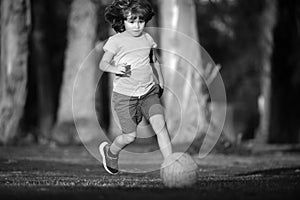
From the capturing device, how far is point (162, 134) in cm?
946

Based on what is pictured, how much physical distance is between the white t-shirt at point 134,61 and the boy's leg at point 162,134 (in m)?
0.40

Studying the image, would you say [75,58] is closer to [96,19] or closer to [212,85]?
[96,19]

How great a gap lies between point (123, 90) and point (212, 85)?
1048cm

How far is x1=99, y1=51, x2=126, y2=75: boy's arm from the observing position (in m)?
9.30

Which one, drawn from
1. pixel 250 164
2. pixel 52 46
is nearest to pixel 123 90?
pixel 250 164

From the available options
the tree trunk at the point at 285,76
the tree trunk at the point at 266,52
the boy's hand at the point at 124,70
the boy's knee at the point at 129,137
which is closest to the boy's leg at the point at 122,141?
the boy's knee at the point at 129,137

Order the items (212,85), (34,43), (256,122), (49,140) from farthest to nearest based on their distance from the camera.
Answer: (256,122) < (34,43) < (49,140) < (212,85)

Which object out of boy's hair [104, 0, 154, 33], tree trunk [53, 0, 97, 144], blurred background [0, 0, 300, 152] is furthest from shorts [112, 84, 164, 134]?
tree trunk [53, 0, 97, 144]

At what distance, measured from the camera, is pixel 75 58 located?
23688mm

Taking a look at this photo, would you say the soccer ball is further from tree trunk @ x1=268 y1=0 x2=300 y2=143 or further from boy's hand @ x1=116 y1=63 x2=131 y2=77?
tree trunk @ x1=268 y1=0 x2=300 y2=143

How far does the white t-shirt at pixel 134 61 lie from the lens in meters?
9.74

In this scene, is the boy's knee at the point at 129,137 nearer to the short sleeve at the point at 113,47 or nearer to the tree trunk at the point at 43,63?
the short sleeve at the point at 113,47

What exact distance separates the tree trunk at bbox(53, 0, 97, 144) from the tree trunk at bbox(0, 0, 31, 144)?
281 cm

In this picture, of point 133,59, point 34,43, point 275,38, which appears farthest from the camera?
point 34,43
